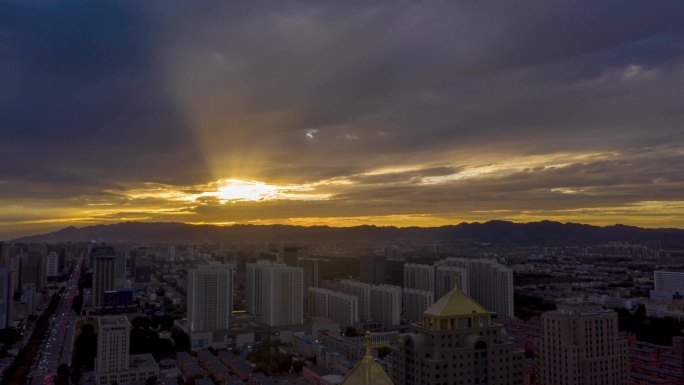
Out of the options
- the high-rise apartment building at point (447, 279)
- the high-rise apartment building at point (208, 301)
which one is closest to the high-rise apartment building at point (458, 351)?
the high-rise apartment building at point (447, 279)

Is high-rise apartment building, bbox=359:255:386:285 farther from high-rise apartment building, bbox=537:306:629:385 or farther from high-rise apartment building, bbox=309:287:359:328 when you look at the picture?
high-rise apartment building, bbox=537:306:629:385

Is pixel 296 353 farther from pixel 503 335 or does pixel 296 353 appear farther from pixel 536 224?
pixel 536 224

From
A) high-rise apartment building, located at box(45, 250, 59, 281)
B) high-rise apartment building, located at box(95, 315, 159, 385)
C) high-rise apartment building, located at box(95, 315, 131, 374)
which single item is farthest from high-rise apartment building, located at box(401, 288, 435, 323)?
high-rise apartment building, located at box(45, 250, 59, 281)

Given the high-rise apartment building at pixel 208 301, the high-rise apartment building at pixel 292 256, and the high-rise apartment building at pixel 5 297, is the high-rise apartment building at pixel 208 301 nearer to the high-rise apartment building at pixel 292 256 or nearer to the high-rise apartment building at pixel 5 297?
the high-rise apartment building at pixel 5 297

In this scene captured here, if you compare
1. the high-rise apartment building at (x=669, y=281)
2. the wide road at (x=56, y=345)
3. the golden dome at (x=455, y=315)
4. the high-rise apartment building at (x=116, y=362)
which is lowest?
the wide road at (x=56, y=345)

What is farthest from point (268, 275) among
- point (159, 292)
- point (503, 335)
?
point (503, 335)

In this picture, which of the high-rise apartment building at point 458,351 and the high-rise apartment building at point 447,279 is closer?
the high-rise apartment building at point 458,351
